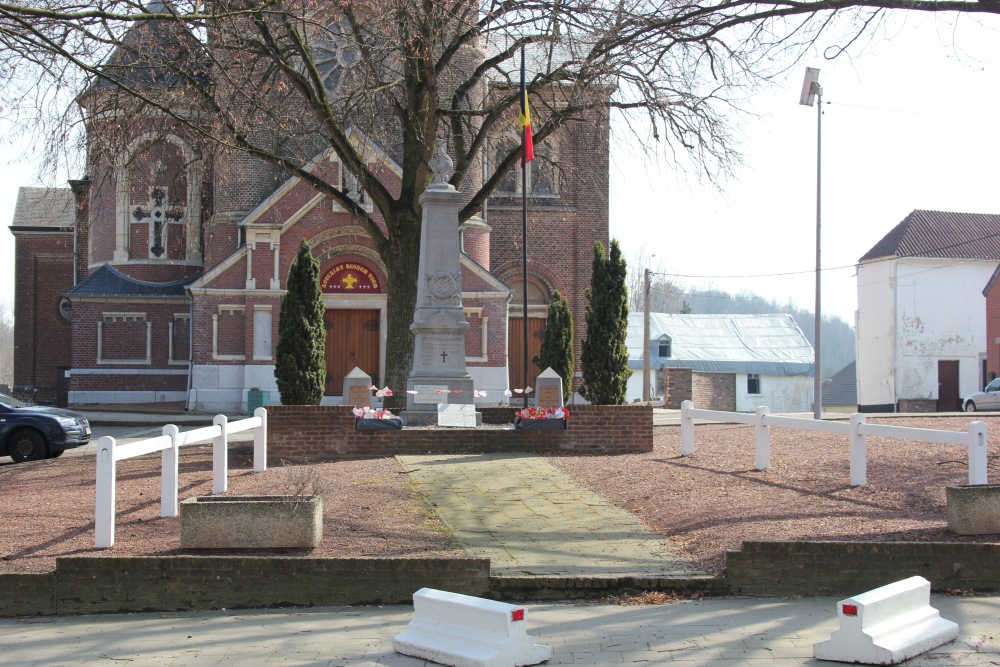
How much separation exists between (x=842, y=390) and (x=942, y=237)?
2646 cm

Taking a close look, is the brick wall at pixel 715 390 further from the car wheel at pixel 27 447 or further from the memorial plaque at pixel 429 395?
the car wheel at pixel 27 447

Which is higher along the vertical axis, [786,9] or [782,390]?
[786,9]

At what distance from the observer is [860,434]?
11977 millimetres

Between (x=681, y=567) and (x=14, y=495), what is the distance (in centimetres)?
842

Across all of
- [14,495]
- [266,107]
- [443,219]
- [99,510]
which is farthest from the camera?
[443,219]

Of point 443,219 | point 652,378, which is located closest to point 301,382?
point 443,219

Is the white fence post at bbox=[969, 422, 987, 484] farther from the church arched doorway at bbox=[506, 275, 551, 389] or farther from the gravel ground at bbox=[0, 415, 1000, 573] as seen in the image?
the church arched doorway at bbox=[506, 275, 551, 389]

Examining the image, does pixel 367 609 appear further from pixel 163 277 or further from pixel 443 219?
pixel 163 277

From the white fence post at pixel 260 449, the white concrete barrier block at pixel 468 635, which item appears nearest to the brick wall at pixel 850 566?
the white concrete barrier block at pixel 468 635

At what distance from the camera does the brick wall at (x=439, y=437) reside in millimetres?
15750

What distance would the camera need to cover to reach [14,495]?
41.1ft

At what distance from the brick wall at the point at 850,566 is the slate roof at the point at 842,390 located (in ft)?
239

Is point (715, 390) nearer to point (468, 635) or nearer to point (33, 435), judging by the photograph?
point (33, 435)

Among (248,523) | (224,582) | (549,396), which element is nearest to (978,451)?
(248,523)
